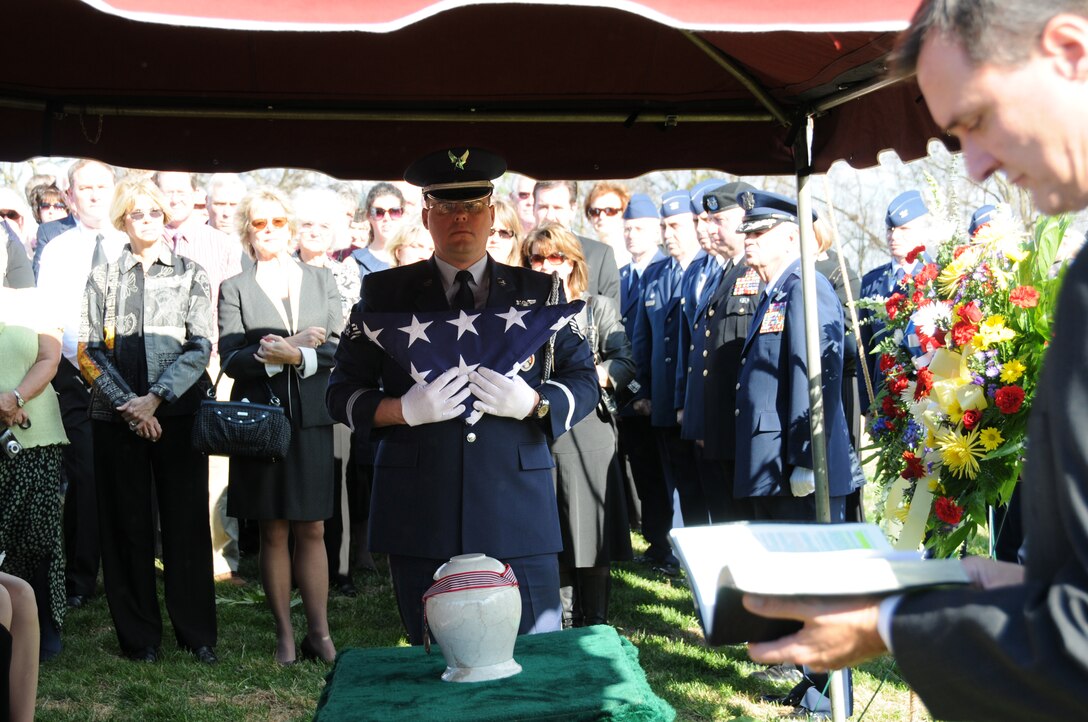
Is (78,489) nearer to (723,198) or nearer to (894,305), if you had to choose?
(723,198)

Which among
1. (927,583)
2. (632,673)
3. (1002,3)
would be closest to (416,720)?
(632,673)

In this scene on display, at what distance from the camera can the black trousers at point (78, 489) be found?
20.9ft

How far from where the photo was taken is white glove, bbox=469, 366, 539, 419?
3529 mm

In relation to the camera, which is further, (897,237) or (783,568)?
(897,237)

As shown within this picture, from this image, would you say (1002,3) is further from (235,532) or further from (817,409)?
(235,532)

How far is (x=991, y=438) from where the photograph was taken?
3.40 m

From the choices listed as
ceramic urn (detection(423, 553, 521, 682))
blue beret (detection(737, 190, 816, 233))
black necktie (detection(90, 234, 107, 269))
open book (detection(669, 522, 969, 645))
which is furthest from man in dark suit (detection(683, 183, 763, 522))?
open book (detection(669, 522, 969, 645))

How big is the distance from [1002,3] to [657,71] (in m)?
2.95

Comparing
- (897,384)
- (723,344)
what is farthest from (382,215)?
(897,384)

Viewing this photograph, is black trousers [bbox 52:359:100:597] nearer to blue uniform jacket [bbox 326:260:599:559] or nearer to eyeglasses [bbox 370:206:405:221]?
eyeglasses [bbox 370:206:405:221]

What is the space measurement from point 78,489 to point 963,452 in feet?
16.3

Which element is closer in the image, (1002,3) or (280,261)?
(1002,3)

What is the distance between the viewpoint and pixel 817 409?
3.96 metres

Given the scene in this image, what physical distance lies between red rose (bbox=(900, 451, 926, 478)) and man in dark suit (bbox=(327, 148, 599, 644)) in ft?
3.28
